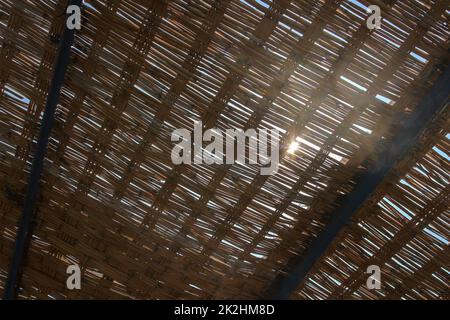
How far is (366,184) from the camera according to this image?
1.98 metres

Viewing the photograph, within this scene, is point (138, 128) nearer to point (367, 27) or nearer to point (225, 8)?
point (225, 8)

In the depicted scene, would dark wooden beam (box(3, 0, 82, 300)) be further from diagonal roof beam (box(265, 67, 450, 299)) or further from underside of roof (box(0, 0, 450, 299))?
diagonal roof beam (box(265, 67, 450, 299))

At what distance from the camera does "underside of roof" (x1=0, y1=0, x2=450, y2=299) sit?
Answer: 5.98 feet

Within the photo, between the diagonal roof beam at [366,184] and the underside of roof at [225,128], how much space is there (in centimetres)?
1

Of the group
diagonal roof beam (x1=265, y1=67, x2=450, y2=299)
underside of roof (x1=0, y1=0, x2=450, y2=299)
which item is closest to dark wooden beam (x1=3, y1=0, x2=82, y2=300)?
underside of roof (x1=0, y1=0, x2=450, y2=299)

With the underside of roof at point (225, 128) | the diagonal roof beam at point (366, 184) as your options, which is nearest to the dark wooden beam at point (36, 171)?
the underside of roof at point (225, 128)

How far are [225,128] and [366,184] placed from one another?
56cm

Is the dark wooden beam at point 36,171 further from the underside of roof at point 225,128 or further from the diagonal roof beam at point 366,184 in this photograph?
the diagonal roof beam at point 366,184

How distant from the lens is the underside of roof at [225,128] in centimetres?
182

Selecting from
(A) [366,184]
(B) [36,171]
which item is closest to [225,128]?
(A) [366,184]

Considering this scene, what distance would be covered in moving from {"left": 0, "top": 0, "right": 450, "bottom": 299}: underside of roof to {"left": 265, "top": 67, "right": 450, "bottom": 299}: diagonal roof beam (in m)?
0.01

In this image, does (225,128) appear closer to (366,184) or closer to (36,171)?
(366,184)

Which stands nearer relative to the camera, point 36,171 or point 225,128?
point 225,128

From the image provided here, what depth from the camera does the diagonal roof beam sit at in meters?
1.82
